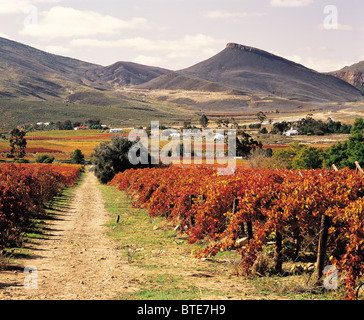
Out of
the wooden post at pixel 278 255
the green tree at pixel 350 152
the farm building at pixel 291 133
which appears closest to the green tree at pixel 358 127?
the green tree at pixel 350 152

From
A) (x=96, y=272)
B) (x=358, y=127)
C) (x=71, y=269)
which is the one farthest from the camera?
(x=358, y=127)

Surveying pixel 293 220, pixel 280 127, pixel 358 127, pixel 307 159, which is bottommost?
pixel 307 159

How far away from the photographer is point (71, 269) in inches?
403

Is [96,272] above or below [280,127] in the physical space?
below

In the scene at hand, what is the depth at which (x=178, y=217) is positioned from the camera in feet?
53.4

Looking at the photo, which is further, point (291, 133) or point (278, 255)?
point (291, 133)

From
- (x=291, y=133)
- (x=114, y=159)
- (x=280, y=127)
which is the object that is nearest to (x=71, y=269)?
(x=114, y=159)

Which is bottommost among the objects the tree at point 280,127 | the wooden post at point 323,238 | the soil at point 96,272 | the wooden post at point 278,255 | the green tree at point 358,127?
the soil at point 96,272

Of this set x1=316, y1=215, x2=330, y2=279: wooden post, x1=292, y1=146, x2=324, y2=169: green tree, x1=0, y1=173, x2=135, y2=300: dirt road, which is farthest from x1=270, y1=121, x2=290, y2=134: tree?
x1=316, y1=215, x2=330, y2=279: wooden post

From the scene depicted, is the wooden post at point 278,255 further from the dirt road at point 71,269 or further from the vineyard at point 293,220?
the dirt road at point 71,269

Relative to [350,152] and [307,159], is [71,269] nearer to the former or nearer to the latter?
[307,159]

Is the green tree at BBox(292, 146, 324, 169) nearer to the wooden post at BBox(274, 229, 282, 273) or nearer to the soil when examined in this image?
the soil

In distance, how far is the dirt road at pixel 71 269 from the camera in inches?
320

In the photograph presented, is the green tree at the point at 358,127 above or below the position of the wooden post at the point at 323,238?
above
